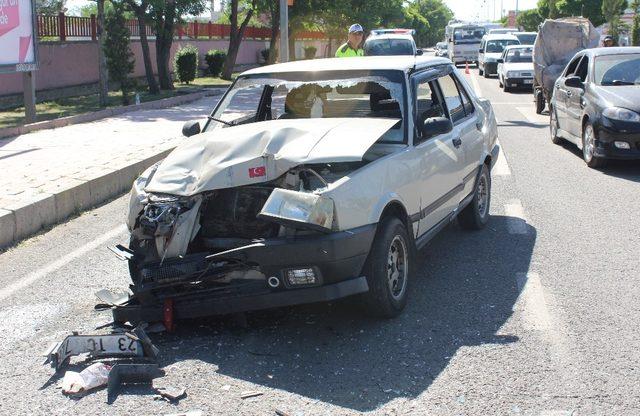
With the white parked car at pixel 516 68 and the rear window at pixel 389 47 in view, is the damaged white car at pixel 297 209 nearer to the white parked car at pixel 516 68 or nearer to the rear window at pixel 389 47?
the rear window at pixel 389 47

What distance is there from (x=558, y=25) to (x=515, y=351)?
60.6 feet

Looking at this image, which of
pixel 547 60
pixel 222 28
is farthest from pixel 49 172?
pixel 222 28

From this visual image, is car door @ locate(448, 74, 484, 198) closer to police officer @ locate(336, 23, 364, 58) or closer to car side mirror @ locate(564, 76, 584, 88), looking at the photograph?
police officer @ locate(336, 23, 364, 58)

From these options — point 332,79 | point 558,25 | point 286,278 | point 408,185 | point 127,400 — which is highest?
point 558,25

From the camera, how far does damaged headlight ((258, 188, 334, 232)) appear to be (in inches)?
190

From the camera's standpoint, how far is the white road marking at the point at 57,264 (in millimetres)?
6544

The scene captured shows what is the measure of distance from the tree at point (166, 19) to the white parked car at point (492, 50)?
13.8 metres

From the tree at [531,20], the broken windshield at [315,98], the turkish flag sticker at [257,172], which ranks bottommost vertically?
the turkish flag sticker at [257,172]

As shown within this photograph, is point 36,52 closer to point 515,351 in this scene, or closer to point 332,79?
point 332,79

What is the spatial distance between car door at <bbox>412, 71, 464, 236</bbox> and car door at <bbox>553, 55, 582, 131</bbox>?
6.89m

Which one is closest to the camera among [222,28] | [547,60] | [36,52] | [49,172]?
[49,172]

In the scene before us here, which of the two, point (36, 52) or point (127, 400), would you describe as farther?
point (36, 52)

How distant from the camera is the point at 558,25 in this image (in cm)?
2170

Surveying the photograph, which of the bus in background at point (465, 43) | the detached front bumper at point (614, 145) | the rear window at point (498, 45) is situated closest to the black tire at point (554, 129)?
the detached front bumper at point (614, 145)
